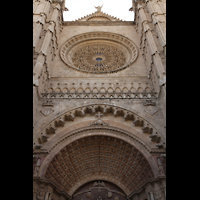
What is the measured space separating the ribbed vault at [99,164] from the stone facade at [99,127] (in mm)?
39

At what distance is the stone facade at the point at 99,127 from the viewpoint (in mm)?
8320

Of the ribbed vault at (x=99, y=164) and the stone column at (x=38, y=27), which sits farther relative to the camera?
the stone column at (x=38, y=27)

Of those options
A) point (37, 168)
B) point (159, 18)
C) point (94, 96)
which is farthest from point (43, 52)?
point (159, 18)

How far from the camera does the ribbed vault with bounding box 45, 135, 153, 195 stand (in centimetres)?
883

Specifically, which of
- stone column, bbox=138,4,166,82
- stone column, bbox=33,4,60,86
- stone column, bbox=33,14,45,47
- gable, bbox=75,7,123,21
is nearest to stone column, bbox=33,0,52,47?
stone column, bbox=33,14,45,47

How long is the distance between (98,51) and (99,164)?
1017cm

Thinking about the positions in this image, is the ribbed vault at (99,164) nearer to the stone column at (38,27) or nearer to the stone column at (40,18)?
the stone column at (40,18)

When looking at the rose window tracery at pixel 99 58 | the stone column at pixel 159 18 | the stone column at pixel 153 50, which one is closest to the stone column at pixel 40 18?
the rose window tracery at pixel 99 58

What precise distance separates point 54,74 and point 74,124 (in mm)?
4782

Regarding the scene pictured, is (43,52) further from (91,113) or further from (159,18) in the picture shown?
(159,18)
